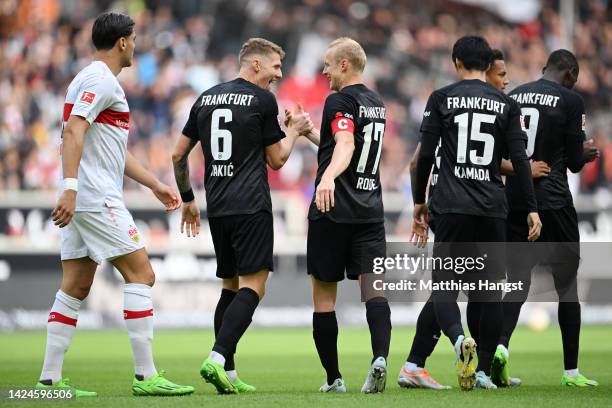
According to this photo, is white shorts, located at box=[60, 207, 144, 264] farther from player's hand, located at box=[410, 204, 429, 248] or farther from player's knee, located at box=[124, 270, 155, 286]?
player's hand, located at box=[410, 204, 429, 248]

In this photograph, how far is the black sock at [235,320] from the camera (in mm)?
7383

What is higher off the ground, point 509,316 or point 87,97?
point 87,97

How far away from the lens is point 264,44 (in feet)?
26.0

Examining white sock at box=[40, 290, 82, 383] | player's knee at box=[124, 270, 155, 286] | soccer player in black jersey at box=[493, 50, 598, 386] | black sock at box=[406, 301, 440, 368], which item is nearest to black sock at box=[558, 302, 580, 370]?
soccer player in black jersey at box=[493, 50, 598, 386]

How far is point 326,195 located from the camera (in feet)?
23.7

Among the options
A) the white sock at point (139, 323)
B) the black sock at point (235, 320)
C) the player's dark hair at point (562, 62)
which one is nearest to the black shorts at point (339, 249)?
the black sock at point (235, 320)

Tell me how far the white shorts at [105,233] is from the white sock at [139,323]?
0.27 m

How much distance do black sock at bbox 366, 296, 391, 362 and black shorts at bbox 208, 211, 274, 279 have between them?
Answer: 2.49ft

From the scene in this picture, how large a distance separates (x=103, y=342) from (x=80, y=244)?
7796mm

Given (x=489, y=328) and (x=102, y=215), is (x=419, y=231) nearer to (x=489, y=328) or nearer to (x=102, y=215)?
(x=489, y=328)

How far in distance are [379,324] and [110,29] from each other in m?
2.69

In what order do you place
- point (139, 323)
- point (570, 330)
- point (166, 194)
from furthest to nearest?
point (570, 330), point (166, 194), point (139, 323)

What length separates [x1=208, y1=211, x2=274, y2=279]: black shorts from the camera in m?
7.64

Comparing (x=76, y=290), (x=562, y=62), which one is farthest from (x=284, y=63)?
(x=76, y=290)
